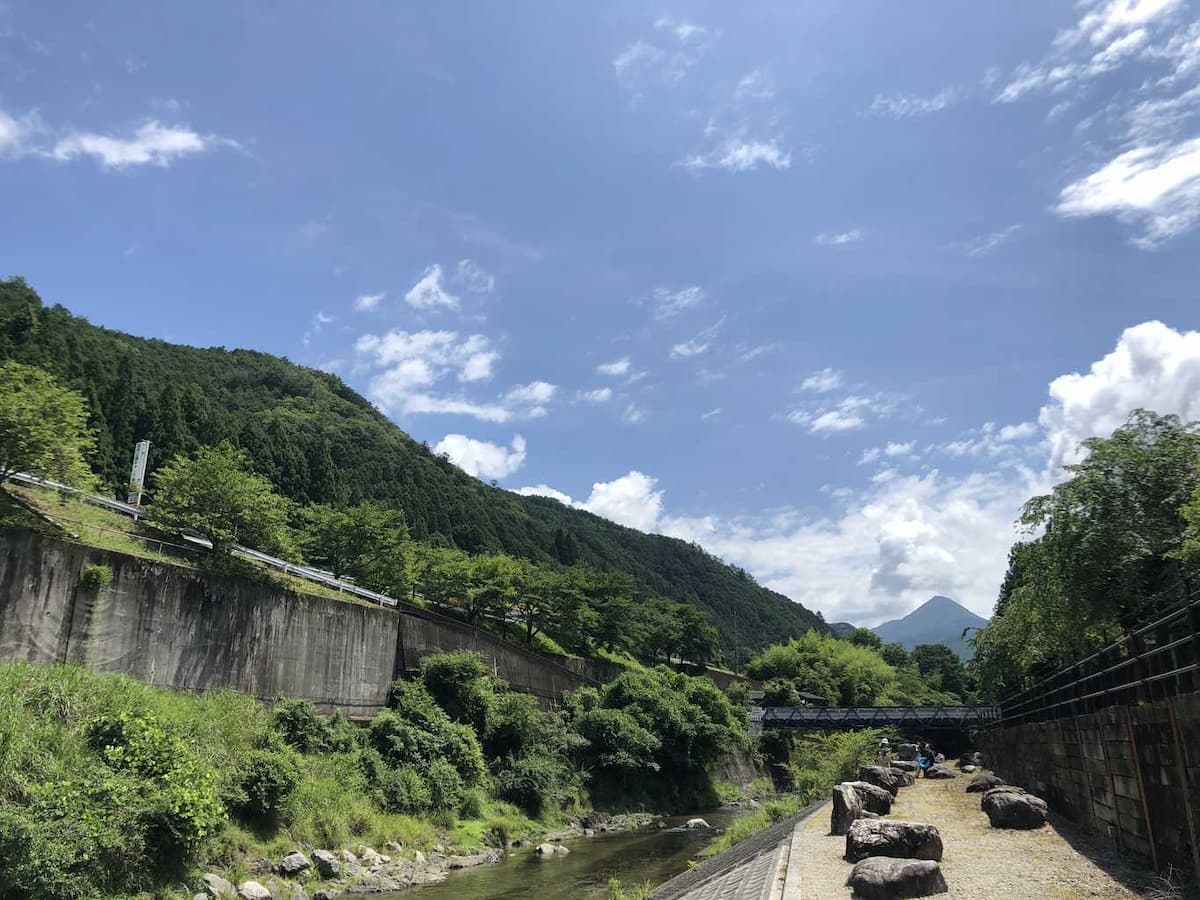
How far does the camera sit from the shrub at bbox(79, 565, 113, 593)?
19953 mm

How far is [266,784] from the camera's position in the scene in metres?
18.6

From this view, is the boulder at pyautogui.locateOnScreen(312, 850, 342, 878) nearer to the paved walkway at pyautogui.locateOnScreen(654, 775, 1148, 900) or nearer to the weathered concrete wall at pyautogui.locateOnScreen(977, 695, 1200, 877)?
the paved walkway at pyautogui.locateOnScreen(654, 775, 1148, 900)

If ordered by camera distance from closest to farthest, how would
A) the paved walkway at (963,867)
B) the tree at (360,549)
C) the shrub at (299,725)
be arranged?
the paved walkway at (963,867) < the shrub at (299,725) < the tree at (360,549)

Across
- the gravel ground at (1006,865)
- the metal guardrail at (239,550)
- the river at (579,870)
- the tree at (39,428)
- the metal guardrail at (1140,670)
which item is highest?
the tree at (39,428)

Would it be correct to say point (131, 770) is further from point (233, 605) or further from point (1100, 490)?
point (1100, 490)

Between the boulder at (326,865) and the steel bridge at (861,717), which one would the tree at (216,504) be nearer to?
the boulder at (326,865)

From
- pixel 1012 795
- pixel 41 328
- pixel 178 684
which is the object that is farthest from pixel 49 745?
pixel 41 328

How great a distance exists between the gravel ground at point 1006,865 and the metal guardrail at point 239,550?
22179 millimetres

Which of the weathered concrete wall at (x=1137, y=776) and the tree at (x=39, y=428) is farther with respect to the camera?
the tree at (x=39, y=428)

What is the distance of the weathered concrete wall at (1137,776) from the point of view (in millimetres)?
9980

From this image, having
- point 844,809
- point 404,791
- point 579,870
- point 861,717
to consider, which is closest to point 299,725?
point 404,791

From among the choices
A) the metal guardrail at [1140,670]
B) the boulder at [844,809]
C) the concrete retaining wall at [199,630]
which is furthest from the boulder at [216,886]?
the metal guardrail at [1140,670]

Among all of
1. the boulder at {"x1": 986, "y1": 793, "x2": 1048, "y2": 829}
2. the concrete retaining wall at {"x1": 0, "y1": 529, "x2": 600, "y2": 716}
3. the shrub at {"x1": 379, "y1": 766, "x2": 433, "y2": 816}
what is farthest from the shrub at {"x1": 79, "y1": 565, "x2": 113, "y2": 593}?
the boulder at {"x1": 986, "y1": 793, "x2": 1048, "y2": 829}

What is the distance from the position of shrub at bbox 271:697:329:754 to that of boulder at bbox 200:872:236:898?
24.1 feet
